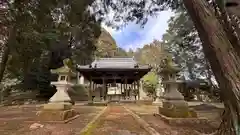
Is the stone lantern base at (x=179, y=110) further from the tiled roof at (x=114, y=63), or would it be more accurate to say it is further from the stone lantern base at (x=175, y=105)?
the tiled roof at (x=114, y=63)

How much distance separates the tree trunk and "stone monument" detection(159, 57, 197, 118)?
3.61 m

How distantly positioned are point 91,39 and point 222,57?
17882 mm

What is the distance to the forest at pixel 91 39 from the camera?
273 centimetres

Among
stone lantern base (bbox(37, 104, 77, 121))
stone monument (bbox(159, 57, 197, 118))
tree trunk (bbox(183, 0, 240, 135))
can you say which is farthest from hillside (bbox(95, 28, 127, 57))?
tree trunk (bbox(183, 0, 240, 135))

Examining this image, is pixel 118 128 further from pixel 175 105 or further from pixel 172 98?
pixel 172 98

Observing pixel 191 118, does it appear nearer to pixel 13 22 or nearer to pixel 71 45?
pixel 13 22

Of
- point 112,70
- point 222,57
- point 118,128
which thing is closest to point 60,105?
point 118,128

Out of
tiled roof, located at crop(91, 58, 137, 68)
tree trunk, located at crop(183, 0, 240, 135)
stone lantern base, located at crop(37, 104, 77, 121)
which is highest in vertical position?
tiled roof, located at crop(91, 58, 137, 68)

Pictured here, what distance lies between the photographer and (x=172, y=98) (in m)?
6.63

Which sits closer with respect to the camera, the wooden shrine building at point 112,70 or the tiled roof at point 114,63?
the wooden shrine building at point 112,70

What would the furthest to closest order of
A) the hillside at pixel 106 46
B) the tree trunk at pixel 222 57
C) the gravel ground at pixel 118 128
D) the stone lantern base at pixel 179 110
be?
the hillside at pixel 106 46, the stone lantern base at pixel 179 110, the gravel ground at pixel 118 128, the tree trunk at pixel 222 57

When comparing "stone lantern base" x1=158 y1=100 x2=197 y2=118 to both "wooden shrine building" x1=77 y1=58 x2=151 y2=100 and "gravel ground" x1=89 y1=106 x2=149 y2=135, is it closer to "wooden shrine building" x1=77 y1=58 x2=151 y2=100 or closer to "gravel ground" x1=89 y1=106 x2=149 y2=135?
"gravel ground" x1=89 y1=106 x2=149 y2=135

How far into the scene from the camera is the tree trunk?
8.54 feet

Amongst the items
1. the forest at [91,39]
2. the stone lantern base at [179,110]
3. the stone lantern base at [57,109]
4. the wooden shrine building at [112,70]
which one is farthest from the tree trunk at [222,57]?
the wooden shrine building at [112,70]
